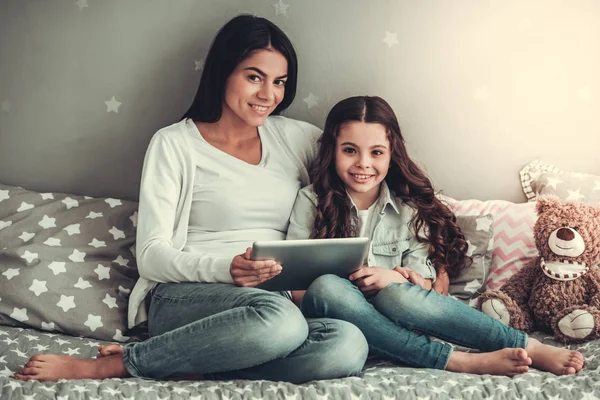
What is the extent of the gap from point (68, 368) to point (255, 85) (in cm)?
85

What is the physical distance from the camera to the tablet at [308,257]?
1528 millimetres

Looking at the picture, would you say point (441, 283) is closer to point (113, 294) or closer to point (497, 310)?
point (497, 310)

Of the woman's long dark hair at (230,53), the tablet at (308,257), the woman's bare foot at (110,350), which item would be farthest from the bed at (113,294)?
the woman's long dark hair at (230,53)

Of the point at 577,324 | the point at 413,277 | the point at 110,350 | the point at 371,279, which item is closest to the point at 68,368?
the point at 110,350

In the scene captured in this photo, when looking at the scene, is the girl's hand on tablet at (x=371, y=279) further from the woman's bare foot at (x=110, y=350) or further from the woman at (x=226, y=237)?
the woman's bare foot at (x=110, y=350)

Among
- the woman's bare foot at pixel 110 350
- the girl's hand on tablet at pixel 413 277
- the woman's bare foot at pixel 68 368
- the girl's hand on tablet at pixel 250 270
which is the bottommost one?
the woman's bare foot at pixel 68 368

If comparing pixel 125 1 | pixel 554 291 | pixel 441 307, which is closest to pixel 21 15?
pixel 125 1

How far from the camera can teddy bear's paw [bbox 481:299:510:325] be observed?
5.91 feet

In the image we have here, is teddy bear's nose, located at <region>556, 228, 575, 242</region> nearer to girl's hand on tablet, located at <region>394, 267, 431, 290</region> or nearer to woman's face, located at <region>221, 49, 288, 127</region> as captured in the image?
girl's hand on tablet, located at <region>394, 267, 431, 290</region>

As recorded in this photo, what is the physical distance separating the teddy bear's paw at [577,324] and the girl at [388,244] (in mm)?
123

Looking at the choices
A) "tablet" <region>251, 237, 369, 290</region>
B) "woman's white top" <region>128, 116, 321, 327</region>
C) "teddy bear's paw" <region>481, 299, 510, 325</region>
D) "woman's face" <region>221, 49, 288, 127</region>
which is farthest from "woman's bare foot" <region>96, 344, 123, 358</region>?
"teddy bear's paw" <region>481, 299, 510, 325</region>

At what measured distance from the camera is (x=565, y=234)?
5.72 feet

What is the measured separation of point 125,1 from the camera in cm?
216

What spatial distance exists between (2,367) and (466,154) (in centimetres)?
142
